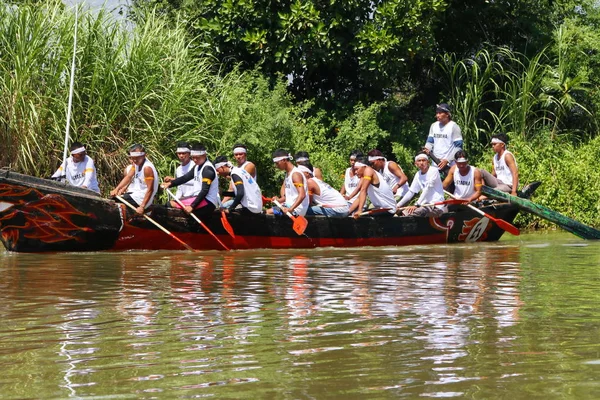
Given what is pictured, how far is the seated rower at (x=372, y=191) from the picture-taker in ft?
48.9

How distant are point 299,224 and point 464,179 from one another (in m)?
3.10

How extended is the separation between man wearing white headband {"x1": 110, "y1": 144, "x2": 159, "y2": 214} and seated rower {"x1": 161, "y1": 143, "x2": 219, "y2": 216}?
0.19 metres

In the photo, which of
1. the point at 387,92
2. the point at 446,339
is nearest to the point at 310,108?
the point at 387,92

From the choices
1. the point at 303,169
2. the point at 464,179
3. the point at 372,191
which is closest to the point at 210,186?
the point at 303,169

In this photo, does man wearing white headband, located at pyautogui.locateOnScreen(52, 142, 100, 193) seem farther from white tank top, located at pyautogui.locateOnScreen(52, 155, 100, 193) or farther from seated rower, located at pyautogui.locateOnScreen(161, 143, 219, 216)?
seated rower, located at pyautogui.locateOnScreen(161, 143, 219, 216)

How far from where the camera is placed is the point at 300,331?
6605 mm

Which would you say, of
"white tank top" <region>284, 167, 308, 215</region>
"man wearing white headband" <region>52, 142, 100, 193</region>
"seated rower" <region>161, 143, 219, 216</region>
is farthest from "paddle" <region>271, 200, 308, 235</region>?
"man wearing white headband" <region>52, 142, 100, 193</region>

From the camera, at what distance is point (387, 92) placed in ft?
76.5

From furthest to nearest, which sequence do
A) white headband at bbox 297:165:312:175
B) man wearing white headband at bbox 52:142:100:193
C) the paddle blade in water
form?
1. the paddle blade in water
2. white headband at bbox 297:165:312:175
3. man wearing white headband at bbox 52:142:100:193

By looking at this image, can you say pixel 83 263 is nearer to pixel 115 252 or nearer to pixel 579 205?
pixel 115 252

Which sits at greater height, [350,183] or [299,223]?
[350,183]

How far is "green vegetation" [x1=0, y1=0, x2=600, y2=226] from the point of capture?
16.5 metres

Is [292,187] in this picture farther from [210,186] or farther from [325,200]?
[210,186]

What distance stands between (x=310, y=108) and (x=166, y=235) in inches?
334
